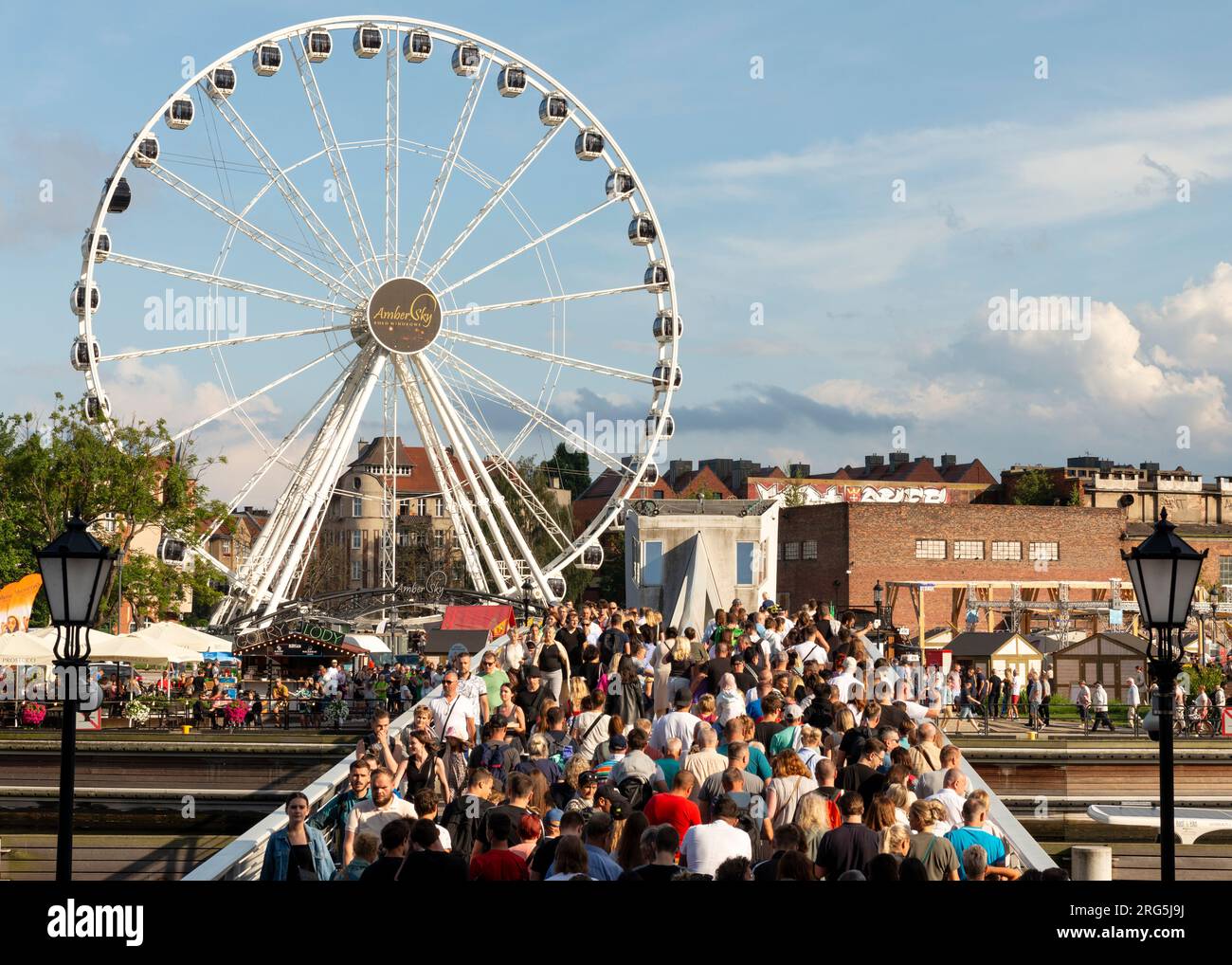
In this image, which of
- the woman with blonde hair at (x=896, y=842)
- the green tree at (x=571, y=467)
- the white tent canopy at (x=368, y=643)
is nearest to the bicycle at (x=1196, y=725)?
the white tent canopy at (x=368, y=643)

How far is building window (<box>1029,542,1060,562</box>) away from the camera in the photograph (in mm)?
72562

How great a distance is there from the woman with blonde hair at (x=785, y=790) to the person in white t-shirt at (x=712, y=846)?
52.9 inches

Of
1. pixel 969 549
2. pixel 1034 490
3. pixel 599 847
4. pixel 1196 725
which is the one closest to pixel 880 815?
pixel 599 847

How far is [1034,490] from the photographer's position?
97062 mm

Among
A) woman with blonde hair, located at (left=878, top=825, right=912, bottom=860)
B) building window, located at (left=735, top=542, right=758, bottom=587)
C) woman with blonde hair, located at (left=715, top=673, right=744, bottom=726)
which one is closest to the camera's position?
woman with blonde hair, located at (left=878, top=825, right=912, bottom=860)

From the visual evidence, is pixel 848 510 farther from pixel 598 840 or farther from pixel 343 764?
pixel 598 840

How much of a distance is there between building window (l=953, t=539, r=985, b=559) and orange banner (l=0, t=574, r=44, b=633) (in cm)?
4477

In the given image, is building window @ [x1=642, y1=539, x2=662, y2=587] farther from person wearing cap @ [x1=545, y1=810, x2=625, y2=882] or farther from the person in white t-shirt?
person wearing cap @ [x1=545, y1=810, x2=625, y2=882]

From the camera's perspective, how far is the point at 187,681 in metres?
37.2

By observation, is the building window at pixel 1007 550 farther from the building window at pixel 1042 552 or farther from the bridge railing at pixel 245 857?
the bridge railing at pixel 245 857

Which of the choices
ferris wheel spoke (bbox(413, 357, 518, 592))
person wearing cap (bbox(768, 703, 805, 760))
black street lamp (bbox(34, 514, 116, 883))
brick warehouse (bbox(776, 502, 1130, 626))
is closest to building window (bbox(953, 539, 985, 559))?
brick warehouse (bbox(776, 502, 1130, 626))

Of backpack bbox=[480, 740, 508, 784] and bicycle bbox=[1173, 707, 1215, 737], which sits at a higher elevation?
backpack bbox=[480, 740, 508, 784]

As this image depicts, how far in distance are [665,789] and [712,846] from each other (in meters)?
2.12
